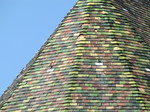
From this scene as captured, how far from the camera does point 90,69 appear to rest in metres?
33.4

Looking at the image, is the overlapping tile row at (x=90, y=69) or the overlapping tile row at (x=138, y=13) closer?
the overlapping tile row at (x=90, y=69)

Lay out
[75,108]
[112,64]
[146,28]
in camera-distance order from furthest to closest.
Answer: [146,28], [112,64], [75,108]

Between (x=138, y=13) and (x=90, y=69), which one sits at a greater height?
(x=138, y=13)

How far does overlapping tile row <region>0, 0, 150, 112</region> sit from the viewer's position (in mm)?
32031

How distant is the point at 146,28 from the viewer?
129 ft

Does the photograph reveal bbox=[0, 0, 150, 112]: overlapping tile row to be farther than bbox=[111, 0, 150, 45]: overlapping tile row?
No

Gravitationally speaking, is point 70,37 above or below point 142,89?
above

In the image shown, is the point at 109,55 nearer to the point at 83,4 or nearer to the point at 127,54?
the point at 127,54

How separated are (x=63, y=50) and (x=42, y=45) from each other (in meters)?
3.04

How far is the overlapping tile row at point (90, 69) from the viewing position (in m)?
32.0

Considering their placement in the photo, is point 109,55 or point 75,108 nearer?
point 75,108

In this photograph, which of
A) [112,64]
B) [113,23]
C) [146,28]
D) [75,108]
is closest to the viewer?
A: [75,108]

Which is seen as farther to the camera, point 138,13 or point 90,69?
point 138,13

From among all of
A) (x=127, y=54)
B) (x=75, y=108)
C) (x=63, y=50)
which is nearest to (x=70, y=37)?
(x=63, y=50)
